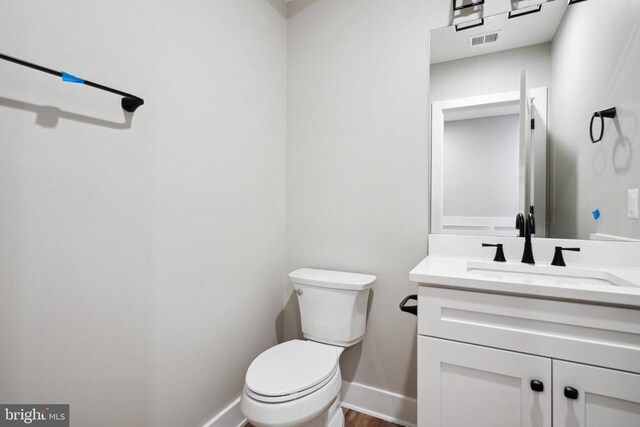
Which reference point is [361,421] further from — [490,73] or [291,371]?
[490,73]

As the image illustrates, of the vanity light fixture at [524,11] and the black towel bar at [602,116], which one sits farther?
the vanity light fixture at [524,11]

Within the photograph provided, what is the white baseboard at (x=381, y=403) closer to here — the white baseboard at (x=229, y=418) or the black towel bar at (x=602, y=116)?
the white baseboard at (x=229, y=418)

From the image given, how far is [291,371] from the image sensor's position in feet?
4.16

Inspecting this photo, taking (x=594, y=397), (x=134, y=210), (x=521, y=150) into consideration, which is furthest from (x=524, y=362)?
(x=134, y=210)

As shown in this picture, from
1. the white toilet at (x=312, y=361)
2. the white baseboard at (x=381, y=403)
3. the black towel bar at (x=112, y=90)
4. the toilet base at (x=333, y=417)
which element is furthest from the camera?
the white baseboard at (x=381, y=403)

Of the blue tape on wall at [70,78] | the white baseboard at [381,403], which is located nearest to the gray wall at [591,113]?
the white baseboard at [381,403]

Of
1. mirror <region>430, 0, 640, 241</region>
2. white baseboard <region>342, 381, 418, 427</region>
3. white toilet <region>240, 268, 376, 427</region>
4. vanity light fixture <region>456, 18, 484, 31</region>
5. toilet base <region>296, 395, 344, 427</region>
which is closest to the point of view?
white toilet <region>240, 268, 376, 427</region>

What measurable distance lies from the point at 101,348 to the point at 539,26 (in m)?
2.19

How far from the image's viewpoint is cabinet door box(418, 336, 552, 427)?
37.4 inches

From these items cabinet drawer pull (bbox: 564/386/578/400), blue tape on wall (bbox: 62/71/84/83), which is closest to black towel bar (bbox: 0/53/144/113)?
blue tape on wall (bbox: 62/71/84/83)

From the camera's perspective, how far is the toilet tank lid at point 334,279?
1.56m

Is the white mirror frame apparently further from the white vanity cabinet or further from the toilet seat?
the toilet seat

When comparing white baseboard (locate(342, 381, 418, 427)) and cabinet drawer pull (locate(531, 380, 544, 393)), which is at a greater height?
cabinet drawer pull (locate(531, 380, 544, 393))

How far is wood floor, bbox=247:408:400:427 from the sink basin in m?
0.95
